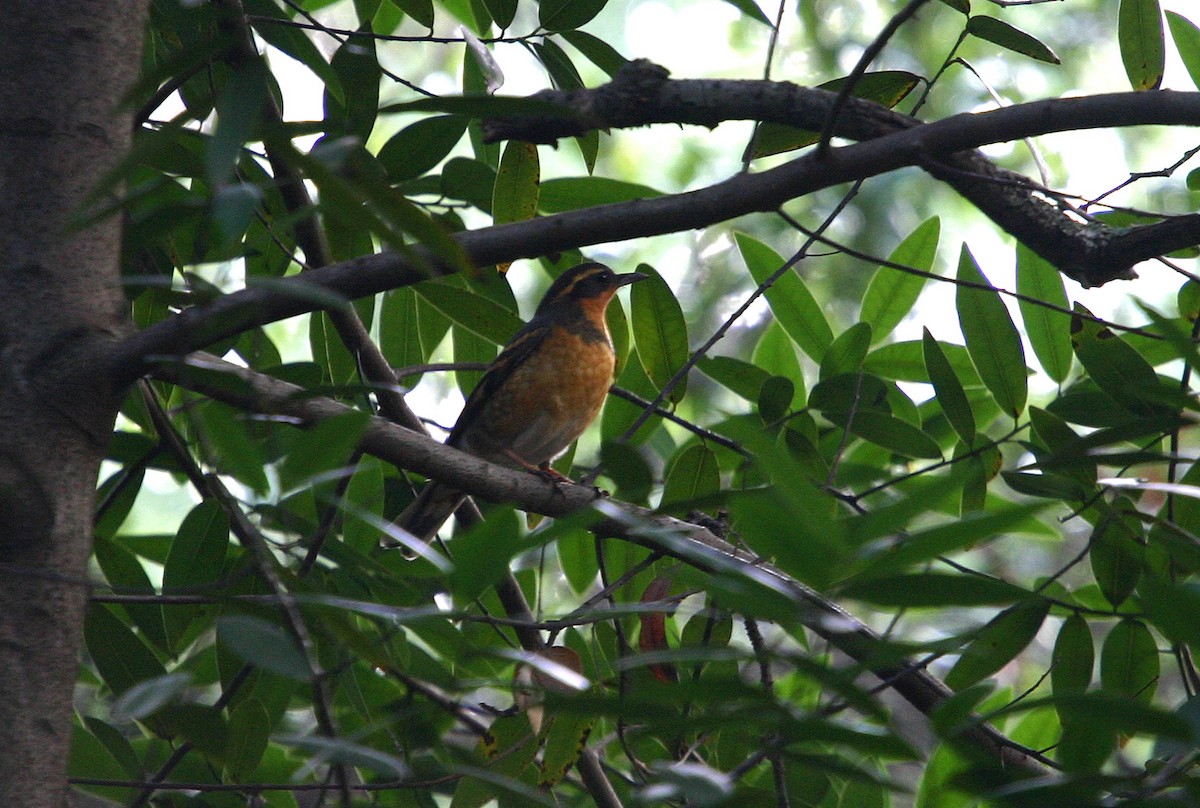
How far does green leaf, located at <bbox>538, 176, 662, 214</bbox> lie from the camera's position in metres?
3.11

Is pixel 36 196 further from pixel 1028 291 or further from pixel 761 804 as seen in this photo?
pixel 1028 291

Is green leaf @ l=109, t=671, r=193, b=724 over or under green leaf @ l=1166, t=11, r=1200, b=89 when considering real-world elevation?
under

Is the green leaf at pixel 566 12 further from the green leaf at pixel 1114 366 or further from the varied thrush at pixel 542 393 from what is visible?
the varied thrush at pixel 542 393

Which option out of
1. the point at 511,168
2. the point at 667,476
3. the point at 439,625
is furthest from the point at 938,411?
the point at 439,625

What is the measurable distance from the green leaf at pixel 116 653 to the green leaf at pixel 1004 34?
7.78ft

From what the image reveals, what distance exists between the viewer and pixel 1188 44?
9.20ft

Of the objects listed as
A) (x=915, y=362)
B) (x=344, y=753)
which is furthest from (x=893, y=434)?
(x=344, y=753)

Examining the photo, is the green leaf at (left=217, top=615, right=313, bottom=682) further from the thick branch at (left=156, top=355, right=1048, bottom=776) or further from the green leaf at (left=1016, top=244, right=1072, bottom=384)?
the green leaf at (left=1016, top=244, right=1072, bottom=384)

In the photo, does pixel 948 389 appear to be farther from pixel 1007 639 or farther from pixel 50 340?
pixel 50 340

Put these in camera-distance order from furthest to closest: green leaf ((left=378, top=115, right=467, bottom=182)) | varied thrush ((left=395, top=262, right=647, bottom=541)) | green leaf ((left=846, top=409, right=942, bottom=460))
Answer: varied thrush ((left=395, top=262, right=647, bottom=541)) < green leaf ((left=846, top=409, right=942, bottom=460)) < green leaf ((left=378, top=115, right=467, bottom=182))

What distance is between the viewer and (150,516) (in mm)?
11781

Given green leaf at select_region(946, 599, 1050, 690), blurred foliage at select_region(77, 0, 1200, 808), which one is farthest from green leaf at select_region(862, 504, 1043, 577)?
green leaf at select_region(946, 599, 1050, 690)

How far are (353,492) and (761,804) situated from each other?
1.73 metres

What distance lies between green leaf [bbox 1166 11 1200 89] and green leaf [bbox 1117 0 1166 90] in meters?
0.05
